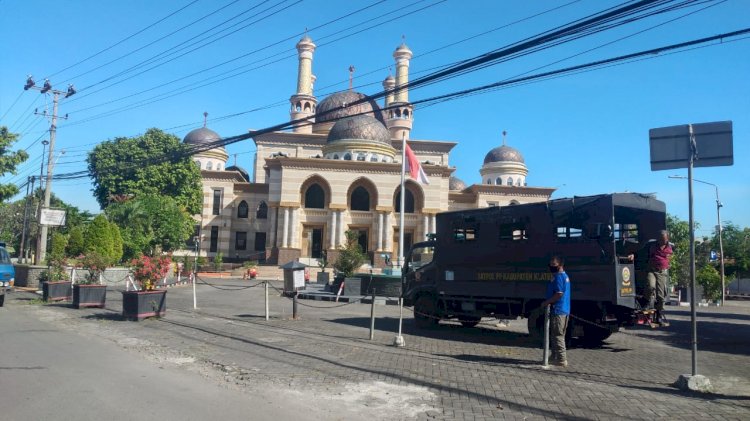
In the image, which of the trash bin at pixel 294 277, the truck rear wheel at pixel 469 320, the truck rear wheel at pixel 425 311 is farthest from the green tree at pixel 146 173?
the truck rear wheel at pixel 469 320

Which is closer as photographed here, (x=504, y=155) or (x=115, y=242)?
(x=115, y=242)

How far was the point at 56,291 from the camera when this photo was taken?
17.3m

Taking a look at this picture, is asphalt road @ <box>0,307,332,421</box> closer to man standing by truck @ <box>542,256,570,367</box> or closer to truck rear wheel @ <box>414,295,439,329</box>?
man standing by truck @ <box>542,256,570,367</box>

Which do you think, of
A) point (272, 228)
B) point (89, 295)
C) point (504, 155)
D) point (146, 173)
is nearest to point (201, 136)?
point (146, 173)

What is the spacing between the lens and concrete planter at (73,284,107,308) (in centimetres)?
1535

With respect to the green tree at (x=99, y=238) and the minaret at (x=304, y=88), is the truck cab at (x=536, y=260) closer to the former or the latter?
the green tree at (x=99, y=238)

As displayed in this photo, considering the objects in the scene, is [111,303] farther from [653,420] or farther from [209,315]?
[653,420]

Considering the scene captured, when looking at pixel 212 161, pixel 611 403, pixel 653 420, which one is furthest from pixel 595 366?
pixel 212 161

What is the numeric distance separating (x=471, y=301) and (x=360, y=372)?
5312 millimetres

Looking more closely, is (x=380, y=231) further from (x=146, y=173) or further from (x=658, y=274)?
(x=658, y=274)

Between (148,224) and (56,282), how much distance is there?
57.8ft

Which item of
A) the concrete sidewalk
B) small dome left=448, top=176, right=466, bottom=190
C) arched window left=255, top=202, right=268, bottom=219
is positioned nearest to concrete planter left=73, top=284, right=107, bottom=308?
the concrete sidewalk

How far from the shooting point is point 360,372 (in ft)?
24.7

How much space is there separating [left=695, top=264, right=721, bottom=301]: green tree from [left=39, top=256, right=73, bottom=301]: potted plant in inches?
1100
